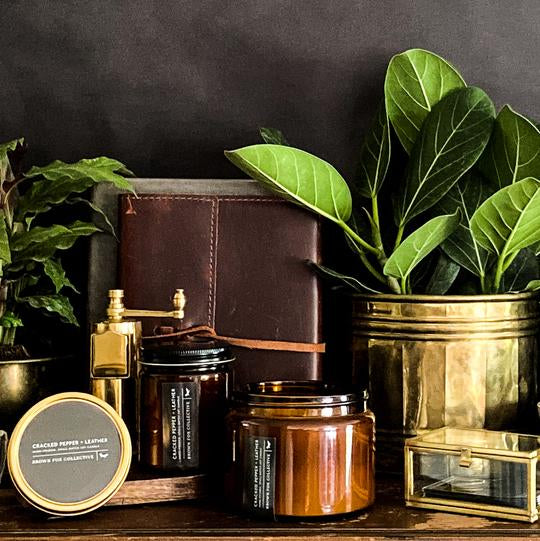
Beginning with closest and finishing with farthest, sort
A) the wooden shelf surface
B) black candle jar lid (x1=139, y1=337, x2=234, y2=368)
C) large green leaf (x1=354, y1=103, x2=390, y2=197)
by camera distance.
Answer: the wooden shelf surface, black candle jar lid (x1=139, y1=337, x2=234, y2=368), large green leaf (x1=354, y1=103, x2=390, y2=197)

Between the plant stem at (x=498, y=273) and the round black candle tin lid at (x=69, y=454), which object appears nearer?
the round black candle tin lid at (x=69, y=454)

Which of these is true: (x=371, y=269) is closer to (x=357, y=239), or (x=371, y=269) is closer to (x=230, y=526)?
(x=357, y=239)

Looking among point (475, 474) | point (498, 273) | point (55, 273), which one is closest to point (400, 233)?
point (498, 273)

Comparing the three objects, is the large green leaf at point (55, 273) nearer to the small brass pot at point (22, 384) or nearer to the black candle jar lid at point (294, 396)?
the small brass pot at point (22, 384)

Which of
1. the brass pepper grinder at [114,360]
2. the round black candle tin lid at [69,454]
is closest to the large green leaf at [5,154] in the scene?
the brass pepper grinder at [114,360]

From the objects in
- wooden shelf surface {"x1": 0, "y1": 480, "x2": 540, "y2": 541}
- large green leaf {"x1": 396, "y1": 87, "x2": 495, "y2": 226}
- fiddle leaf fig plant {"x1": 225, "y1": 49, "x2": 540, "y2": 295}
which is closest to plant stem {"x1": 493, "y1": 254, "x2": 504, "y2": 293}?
fiddle leaf fig plant {"x1": 225, "y1": 49, "x2": 540, "y2": 295}

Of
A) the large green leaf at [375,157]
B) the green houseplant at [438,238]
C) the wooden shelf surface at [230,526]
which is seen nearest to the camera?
the wooden shelf surface at [230,526]

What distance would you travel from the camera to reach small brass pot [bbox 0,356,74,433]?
108 cm

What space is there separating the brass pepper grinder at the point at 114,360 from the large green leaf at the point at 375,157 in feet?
1.24

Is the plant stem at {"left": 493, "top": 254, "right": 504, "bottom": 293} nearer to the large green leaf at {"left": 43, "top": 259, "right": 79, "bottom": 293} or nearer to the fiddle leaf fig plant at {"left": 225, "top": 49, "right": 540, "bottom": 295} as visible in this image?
the fiddle leaf fig plant at {"left": 225, "top": 49, "right": 540, "bottom": 295}

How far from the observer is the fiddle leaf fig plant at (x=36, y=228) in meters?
1.11

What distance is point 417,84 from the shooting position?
3.96 feet

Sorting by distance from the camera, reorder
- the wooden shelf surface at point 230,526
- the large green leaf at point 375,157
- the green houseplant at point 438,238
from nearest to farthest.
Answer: the wooden shelf surface at point 230,526 < the green houseplant at point 438,238 < the large green leaf at point 375,157

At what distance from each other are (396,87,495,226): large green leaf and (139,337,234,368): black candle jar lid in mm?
339
